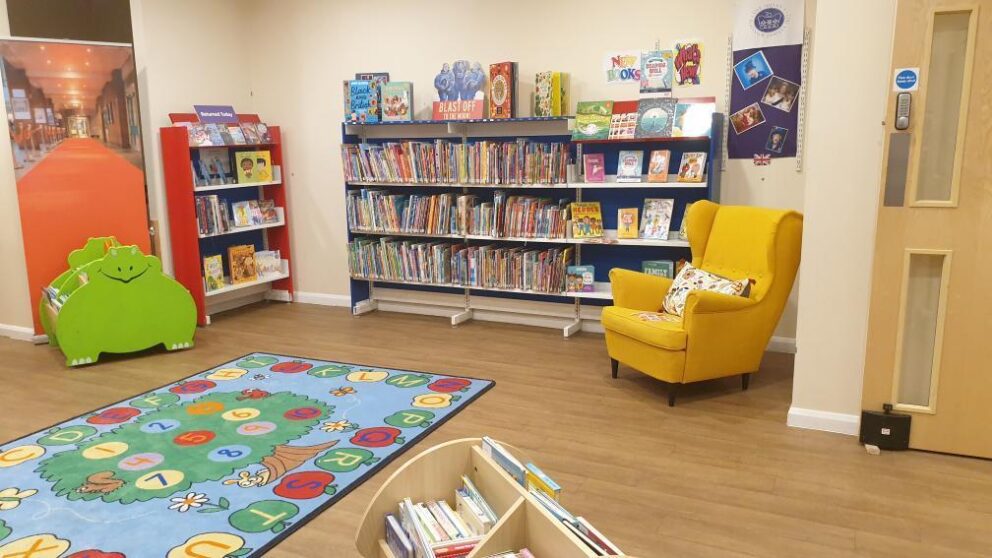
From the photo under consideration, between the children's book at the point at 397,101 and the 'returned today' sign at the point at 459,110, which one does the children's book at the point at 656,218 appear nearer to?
the 'returned today' sign at the point at 459,110

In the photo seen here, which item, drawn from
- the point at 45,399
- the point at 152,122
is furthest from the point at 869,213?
the point at 152,122

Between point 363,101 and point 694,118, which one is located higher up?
point 363,101

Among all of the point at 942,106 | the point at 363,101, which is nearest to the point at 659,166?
the point at 942,106

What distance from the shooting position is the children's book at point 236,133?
5996mm

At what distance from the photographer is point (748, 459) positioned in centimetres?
329

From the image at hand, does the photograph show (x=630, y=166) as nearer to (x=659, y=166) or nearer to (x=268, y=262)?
(x=659, y=166)

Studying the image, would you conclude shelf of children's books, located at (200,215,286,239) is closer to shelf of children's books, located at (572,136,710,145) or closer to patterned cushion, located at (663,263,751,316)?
shelf of children's books, located at (572,136,710,145)

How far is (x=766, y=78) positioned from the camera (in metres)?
4.71

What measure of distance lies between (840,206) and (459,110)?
116 inches

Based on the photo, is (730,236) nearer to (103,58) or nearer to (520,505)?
(520,505)

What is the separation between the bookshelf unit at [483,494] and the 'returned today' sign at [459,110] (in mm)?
3643

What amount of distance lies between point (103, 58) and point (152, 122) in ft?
1.81

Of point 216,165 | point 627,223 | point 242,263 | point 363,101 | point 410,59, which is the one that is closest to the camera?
point 627,223

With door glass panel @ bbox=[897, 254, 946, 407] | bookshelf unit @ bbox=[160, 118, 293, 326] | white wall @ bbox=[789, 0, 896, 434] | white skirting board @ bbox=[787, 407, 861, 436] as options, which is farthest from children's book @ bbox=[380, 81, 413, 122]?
door glass panel @ bbox=[897, 254, 946, 407]
